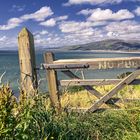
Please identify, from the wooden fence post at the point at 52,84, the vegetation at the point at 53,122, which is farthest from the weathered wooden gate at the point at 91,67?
the vegetation at the point at 53,122

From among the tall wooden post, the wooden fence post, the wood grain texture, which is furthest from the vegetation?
the tall wooden post

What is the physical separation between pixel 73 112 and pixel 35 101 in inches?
70.0

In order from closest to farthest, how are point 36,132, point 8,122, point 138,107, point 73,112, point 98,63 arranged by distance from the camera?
point 8,122
point 36,132
point 138,107
point 73,112
point 98,63

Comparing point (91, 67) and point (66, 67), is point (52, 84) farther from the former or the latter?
point (91, 67)

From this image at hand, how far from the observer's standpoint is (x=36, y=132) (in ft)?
18.5

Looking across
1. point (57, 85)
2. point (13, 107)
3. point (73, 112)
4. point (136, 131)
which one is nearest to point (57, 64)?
point (57, 85)

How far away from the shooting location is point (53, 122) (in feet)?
20.5

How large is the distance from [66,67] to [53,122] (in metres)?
2.28

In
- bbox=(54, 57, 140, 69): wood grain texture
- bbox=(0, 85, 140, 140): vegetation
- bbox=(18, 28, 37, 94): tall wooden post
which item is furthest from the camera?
bbox=(18, 28, 37, 94): tall wooden post

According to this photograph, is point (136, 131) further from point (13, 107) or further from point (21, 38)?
point (21, 38)

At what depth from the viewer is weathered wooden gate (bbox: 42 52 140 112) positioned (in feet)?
26.8

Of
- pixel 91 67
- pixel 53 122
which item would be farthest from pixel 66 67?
pixel 53 122

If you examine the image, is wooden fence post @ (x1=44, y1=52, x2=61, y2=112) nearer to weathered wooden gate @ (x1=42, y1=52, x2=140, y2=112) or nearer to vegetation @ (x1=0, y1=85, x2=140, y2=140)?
weathered wooden gate @ (x1=42, y1=52, x2=140, y2=112)

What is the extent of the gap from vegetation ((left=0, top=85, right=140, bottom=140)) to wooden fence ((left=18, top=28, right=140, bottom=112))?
3.30 ft
